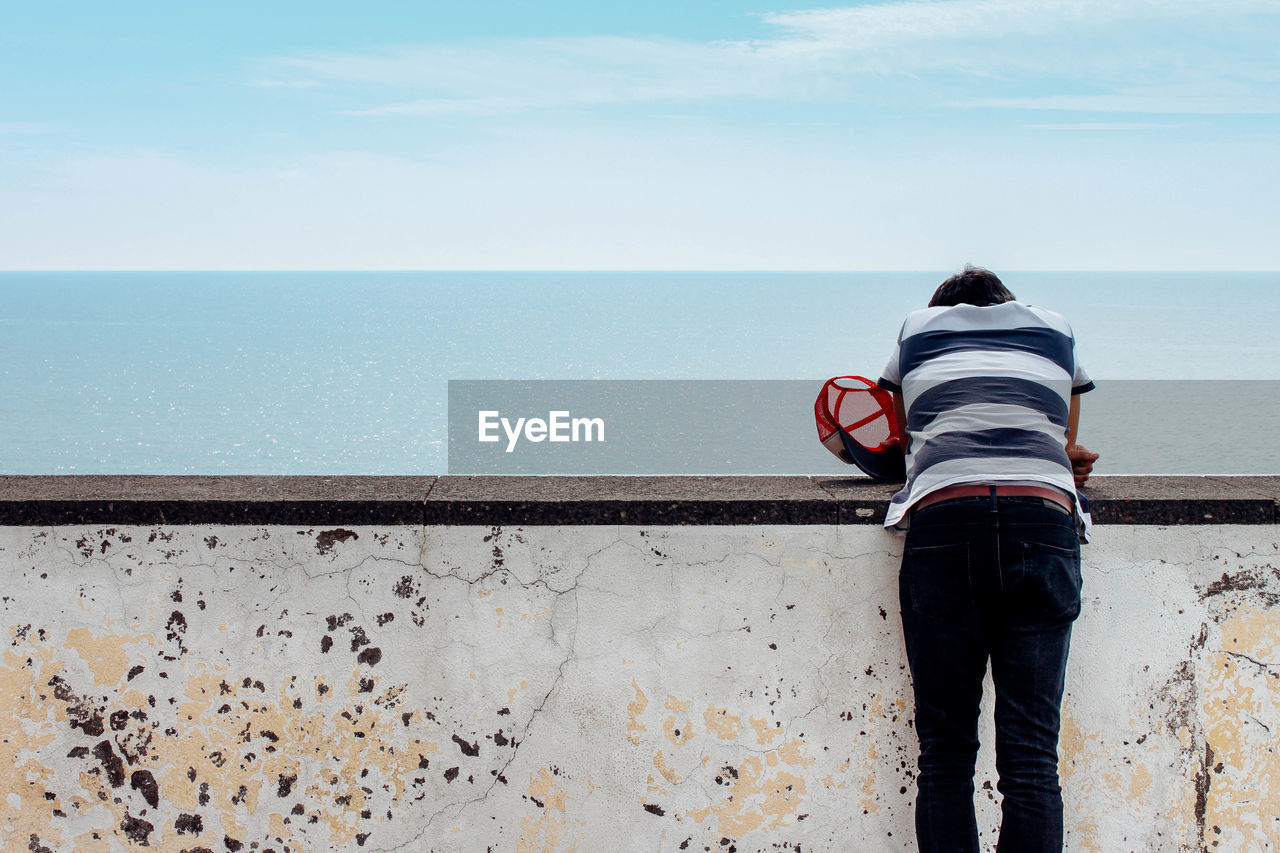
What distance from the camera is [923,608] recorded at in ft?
7.76

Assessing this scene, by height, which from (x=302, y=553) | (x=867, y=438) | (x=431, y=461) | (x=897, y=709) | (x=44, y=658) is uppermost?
(x=431, y=461)

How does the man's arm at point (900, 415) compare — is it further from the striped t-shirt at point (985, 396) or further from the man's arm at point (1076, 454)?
the man's arm at point (1076, 454)

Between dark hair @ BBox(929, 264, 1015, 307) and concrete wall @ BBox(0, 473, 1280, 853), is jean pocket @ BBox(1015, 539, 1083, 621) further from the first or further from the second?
dark hair @ BBox(929, 264, 1015, 307)

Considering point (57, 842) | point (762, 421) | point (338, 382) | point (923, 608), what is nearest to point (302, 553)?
point (57, 842)

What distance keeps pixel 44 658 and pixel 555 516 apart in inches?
52.7

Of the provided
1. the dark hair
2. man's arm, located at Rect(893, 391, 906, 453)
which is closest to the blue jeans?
man's arm, located at Rect(893, 391, 906, 453)

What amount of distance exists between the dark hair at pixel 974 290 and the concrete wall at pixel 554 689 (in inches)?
24.6

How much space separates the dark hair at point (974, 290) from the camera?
2.64m

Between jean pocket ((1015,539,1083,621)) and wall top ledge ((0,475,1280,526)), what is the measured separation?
0.45 metres

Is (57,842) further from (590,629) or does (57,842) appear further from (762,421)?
(762,421)

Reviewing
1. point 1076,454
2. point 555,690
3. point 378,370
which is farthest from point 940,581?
point 378,370

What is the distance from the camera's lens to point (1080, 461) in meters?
2.67
